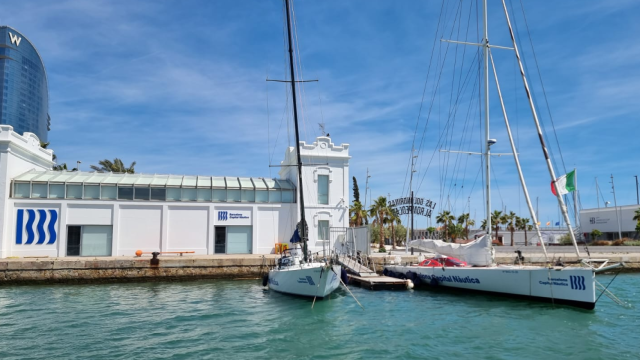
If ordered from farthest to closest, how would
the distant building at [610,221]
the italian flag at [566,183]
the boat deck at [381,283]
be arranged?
the distant building at [610,221] < the boat deck at [381,283] < the italian flag at [566,183]

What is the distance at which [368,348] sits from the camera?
46.3 ft

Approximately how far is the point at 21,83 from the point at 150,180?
336ft

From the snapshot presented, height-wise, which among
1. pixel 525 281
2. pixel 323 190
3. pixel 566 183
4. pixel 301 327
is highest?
pixel 323 190

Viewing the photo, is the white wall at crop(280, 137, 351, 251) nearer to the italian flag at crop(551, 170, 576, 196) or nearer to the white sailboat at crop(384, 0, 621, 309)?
the white sailboat at crop(384, 0, 621, 309)

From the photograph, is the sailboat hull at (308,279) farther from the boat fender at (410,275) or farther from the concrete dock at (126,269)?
the boat fender at (410,275)

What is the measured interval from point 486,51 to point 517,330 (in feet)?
53.8

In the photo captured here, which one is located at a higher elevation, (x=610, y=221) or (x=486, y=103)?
(x=486, y=103)

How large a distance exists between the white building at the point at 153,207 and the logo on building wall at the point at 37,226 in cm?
6

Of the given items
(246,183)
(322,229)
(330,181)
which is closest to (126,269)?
(246,183)

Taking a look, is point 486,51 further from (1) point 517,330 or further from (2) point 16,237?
(2) point 16,237

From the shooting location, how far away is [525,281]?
72.1 ft

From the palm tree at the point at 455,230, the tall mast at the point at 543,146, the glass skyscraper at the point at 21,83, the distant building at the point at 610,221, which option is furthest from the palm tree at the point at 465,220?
the glass skyscraper at the point at 21,83

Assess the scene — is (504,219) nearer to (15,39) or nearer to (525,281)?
(525,281)

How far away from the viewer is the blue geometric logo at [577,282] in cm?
1967
